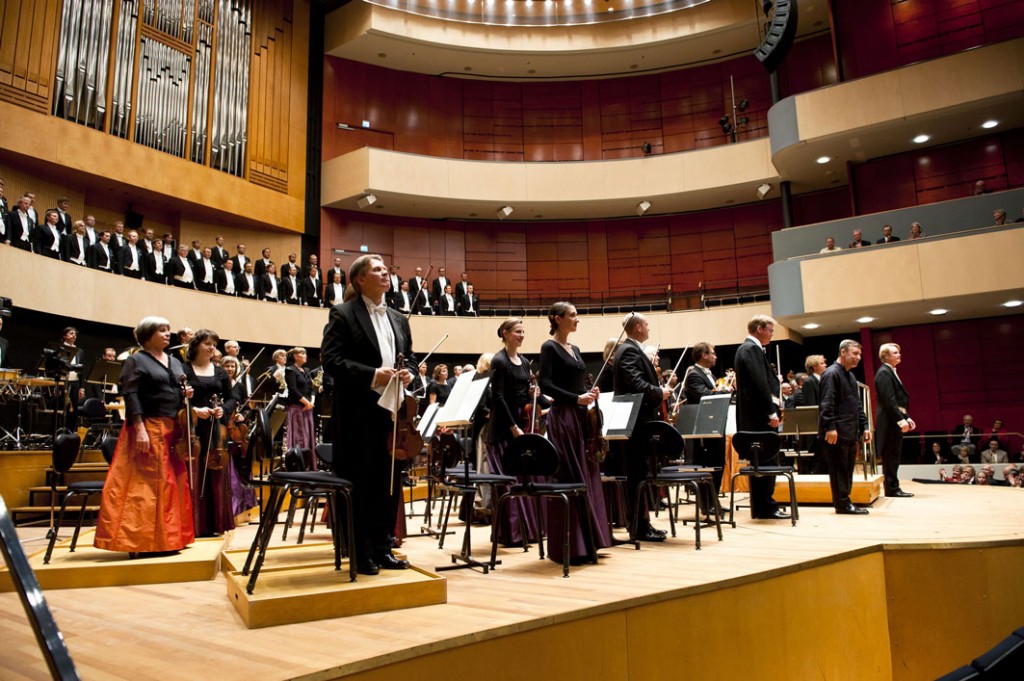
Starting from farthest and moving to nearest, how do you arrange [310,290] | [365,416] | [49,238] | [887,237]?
[310,290]
[887,237]
[49,238]
[365,416]

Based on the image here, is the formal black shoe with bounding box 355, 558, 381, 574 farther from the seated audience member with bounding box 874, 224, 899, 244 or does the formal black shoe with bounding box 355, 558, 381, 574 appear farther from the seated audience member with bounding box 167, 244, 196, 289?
the seated audience member with bounding box 874, 224, 899, 244

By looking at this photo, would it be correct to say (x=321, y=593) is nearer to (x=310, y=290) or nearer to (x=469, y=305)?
(x=310, y=290)

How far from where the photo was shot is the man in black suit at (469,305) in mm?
14773

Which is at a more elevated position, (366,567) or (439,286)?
(439,286)

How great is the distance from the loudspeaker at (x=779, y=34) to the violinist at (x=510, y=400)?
9.34 metres

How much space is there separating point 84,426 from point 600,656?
7401 millimetres

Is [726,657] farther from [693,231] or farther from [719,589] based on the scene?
[693,231]

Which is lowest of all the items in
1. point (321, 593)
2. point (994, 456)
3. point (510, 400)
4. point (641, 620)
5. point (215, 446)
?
point (641, 620)

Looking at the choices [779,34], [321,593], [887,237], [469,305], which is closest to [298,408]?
[321,593]

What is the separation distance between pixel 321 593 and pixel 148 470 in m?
1.82

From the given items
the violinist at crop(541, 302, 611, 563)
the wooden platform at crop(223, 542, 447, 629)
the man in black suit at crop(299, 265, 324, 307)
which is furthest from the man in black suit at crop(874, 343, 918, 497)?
the man in black suit at crop(299, 265, 324, 307)

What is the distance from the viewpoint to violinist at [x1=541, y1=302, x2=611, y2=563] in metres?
3.96

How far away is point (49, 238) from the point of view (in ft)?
32.0

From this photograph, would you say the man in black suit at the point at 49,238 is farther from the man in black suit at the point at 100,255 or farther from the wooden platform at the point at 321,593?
the wooden platform at the point at 321,593
